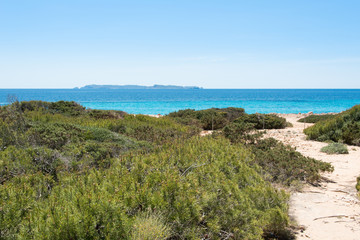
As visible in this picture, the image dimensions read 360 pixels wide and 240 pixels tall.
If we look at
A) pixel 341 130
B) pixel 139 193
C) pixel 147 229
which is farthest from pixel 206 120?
pixel 147 229

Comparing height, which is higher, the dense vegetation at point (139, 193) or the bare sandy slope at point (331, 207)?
the dense vegetation at point (139, 193)

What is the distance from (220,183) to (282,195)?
129 cm

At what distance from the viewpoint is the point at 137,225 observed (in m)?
3.15

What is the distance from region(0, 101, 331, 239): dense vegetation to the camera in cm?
294

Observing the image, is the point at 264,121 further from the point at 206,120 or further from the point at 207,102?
the point at 207,102

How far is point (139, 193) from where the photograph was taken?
11.7 feet

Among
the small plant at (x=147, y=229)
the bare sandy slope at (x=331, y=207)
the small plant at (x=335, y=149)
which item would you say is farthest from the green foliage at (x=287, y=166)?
the small plant at (x=147, y=229)

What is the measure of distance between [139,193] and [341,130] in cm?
1167

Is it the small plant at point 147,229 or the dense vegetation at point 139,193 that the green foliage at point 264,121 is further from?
the small plant at point 147,229

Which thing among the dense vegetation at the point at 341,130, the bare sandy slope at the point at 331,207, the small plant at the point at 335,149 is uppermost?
the dense vegetation at the point at 341,130

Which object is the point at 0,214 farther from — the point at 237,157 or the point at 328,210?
the point at 328,210

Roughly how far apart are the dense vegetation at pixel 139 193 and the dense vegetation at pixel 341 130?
524 centimetres

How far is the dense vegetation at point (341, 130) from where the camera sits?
11.9 metres

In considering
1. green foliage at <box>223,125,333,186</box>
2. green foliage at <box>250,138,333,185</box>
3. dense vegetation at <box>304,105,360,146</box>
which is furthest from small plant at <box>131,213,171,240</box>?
dense vegetation at <box>304,105,360,146</box>
